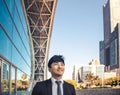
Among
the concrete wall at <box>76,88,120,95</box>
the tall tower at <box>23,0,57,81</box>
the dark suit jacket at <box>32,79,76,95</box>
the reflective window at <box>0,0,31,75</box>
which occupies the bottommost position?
the concrete wall at <box>76,88,120,95</box>

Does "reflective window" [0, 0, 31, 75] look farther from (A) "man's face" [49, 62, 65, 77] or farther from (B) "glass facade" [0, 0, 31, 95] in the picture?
(A) "man's face" [49, 62, 65, 77]

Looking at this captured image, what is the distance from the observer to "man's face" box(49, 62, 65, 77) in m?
3.70

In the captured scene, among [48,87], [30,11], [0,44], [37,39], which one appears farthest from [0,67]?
[37,39]

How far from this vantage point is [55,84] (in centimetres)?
371

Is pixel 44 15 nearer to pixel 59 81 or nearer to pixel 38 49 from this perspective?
pixel 38 49

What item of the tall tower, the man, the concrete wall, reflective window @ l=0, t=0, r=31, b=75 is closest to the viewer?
the man

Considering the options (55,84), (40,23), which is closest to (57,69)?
(55,84)

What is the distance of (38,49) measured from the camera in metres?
69.6

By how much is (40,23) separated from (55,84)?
56.6 meters

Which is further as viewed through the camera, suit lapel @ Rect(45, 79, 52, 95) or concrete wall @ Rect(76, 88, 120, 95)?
concrete wall @ Rect(76, 88, 120, 95)

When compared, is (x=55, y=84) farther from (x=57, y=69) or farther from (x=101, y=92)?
(x=101, y=92)

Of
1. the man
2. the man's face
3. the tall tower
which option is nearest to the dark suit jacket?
the man

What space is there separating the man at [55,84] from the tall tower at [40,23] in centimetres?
4657

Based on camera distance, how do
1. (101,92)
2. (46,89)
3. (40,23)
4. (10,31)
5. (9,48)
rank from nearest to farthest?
(46,89) → (9,48) → (10,31) → (101,92) → (40,23)
